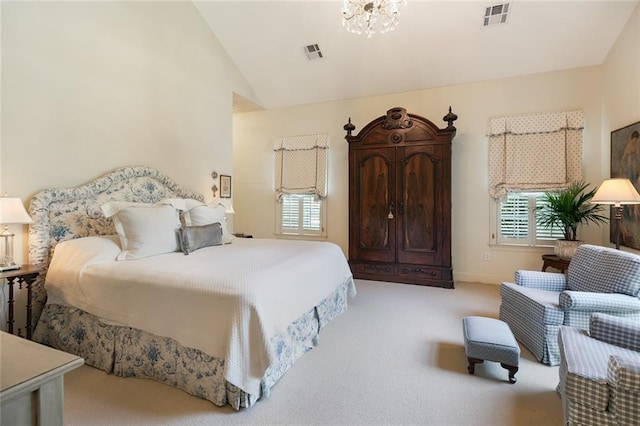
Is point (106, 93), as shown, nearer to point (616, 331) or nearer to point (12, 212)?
point (12, 212)

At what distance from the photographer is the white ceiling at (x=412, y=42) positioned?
367 centimetres

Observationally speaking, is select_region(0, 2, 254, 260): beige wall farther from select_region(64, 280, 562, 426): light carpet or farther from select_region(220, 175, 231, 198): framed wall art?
select_region(64, 280, 562, 426): light carpet

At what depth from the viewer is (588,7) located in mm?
3480

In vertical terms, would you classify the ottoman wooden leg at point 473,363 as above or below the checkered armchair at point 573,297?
below

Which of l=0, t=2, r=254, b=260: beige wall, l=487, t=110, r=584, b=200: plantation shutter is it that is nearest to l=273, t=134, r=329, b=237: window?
l=0, t=2, r=254, b=260: beige wall

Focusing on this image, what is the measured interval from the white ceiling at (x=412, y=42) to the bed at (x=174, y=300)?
9.45 feet

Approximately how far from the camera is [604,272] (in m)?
2.36

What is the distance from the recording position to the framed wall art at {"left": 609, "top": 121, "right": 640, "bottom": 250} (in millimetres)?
3158

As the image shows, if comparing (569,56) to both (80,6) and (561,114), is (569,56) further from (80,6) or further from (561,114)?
(80,6)

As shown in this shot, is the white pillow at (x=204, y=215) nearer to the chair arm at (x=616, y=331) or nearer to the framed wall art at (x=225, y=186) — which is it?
the framed wall art at (x=225, y=186)

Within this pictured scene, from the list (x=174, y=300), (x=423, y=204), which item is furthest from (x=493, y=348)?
(x=423, y=204)

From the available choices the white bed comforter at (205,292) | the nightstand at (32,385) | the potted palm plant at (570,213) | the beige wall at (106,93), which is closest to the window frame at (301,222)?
the beige wall at (106,93)

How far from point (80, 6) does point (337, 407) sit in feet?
13.7

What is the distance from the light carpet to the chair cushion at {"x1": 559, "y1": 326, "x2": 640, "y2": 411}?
444mm
